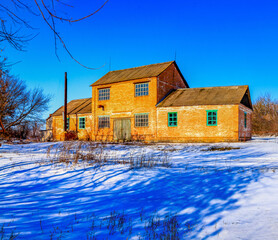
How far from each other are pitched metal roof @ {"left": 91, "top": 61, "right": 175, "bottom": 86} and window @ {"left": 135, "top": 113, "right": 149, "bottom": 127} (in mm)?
3502

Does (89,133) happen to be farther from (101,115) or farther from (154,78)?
(154,78)

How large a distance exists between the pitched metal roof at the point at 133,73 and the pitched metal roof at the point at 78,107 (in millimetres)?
3231

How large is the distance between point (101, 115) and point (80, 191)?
19.4 meters

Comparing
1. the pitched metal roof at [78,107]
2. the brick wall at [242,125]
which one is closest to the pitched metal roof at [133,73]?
the pitched metal roof at [78,107]

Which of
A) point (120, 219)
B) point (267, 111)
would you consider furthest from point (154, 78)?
point (267, 111)

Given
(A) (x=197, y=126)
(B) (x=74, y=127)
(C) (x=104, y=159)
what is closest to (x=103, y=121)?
(B) (x=74, y=127)

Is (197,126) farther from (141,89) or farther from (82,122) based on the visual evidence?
(82,122)

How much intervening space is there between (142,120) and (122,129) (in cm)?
227

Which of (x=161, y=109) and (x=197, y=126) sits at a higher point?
(x=161, y=109)

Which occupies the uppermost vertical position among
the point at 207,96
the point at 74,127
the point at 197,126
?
the point at 207,96

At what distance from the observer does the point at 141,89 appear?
22.7 metres

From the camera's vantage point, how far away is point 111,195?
5234 mm

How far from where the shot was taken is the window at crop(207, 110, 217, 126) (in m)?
19.7

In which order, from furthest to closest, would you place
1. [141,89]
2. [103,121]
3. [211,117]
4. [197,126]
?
[103,121] → [141,89] → [197,126] → [211,117]
